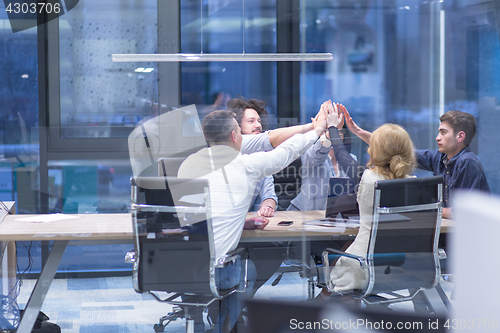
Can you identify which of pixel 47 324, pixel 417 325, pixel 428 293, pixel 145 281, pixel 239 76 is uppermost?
pixel 239 76

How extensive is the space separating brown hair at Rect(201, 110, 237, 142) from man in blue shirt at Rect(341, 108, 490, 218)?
0.86 metres

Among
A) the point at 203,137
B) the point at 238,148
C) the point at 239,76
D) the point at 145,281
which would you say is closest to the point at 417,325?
the point at 145,281

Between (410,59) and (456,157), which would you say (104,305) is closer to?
(456,157)

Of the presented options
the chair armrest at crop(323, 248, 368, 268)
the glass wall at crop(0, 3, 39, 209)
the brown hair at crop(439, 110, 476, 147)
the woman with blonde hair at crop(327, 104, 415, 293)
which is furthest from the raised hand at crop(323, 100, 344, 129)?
the glass wall at crop(0, 3, 39, 209)

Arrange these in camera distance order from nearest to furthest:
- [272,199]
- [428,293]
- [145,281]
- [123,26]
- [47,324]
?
1. [145,281]
2. [428,293]
3. [47,324]
4. [272,199]
5. [123,26]

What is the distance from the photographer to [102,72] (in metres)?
3.37

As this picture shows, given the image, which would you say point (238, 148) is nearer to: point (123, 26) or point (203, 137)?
point (203, 137)

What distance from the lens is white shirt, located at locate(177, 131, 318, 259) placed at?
2240 millimetres

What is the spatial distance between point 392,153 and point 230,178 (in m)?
0.87

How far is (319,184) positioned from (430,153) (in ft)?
2.53

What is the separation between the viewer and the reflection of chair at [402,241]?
2.18 m

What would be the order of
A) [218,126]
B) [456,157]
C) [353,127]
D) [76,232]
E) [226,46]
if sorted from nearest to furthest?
1. [76,232]
2. [218,126]
3. [456,157]
4. [353,127]
5. [226,46]

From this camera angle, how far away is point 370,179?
234 centimetres

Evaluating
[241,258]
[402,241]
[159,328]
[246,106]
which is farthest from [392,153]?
[159,328]
